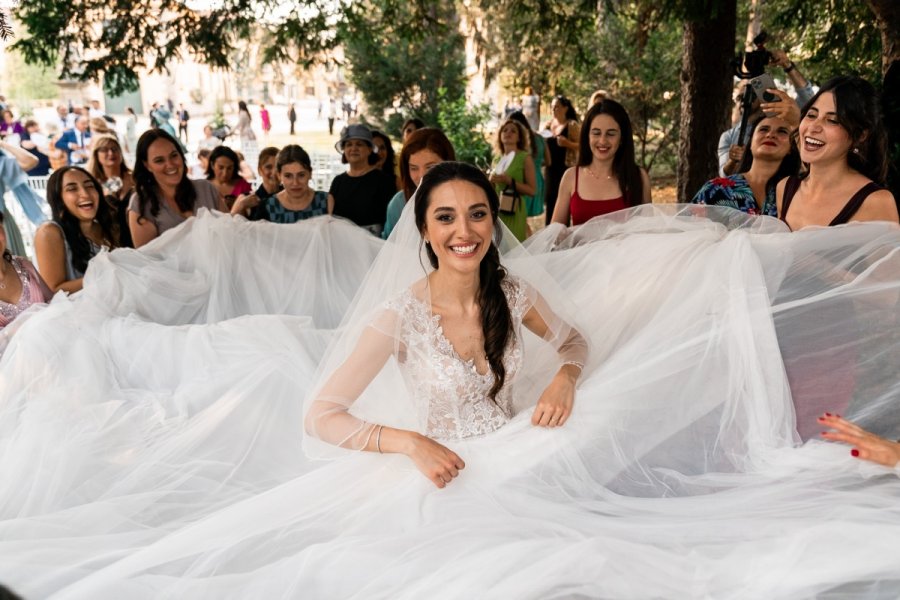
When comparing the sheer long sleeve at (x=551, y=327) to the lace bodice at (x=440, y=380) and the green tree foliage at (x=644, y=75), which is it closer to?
the lace bodice at (x=440, y=380)

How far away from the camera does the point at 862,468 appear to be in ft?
7.23

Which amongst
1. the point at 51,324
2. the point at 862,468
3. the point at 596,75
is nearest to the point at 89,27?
the point at 51,324

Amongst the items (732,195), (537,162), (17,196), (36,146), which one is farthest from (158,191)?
(36,146)

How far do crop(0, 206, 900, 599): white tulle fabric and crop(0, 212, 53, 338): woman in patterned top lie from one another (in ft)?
1.57

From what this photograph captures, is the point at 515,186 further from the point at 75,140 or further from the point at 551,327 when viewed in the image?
the point at 75,140

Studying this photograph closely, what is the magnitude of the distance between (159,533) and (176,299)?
8.14 feet

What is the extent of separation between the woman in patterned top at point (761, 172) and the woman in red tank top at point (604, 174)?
2.91 feet

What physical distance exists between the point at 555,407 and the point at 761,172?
88.0 inches

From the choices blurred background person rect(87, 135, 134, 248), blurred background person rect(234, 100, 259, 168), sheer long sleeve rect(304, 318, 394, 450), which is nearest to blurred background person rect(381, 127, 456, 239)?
sheer long sleeve rect(304, 318, 394, 450)

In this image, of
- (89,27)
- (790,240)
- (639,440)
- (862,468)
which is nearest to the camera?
(862,468)

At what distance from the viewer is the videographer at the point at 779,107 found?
13.0ft

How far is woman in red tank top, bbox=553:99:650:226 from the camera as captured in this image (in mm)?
4863

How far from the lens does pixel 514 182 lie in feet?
22.4

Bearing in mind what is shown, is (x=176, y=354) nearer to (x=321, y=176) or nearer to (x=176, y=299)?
(x=176, y=299)
